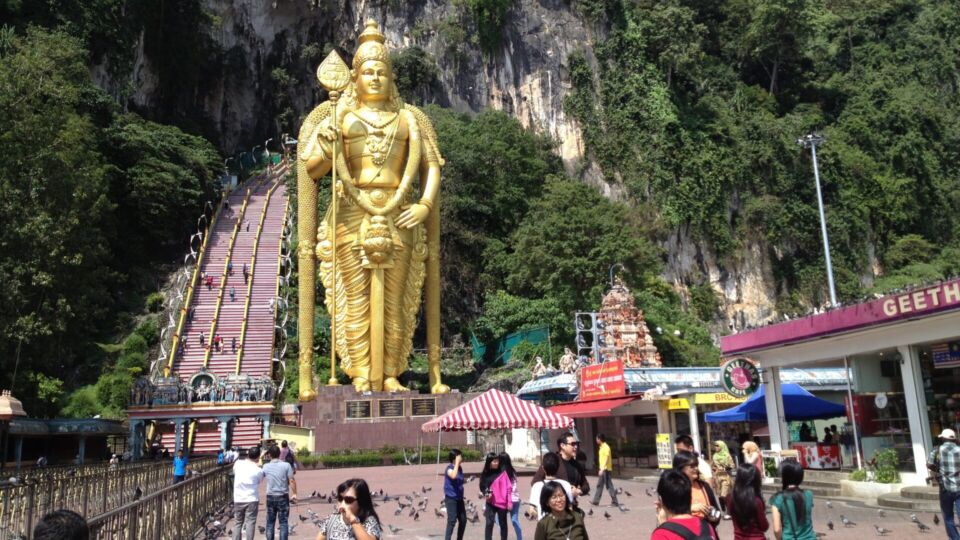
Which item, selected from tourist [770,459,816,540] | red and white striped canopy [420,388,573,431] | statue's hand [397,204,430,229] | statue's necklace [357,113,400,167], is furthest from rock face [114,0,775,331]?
tourist [770,459,816,540]

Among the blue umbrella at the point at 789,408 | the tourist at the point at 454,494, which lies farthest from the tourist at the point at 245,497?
the blue umbrella at the point at 789,408

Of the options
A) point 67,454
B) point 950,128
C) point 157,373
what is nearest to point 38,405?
point 67,454

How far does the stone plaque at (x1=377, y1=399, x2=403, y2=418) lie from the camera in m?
19.4

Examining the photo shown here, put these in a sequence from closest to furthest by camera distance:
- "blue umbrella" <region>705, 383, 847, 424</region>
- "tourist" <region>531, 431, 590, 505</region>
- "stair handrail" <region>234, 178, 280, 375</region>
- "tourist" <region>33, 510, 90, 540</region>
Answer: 1. "tourist" <region>33, 510, 90, 540</region>
2. "tourist" <region>531, 431, 590, 505</region>
3. "blue umbrella" <region>705, 383, 847, 424</region>
4. "stair handrail" <region>234, 178, 280, 375</region>

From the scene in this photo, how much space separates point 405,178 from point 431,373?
5.18 meters

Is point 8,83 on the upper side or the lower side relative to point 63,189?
upper

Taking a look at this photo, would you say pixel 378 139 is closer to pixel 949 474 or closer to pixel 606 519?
pixel 606 519

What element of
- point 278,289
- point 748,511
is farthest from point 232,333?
point 748,511

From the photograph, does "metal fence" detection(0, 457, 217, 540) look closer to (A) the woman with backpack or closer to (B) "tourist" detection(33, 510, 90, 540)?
(B) "tourist" detection(33, 510, 90, 540)

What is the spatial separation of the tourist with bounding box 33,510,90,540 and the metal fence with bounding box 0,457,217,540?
11.4ft

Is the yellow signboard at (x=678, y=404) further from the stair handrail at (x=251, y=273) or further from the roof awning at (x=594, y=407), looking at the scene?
the stair handrail at (x=251, y=273)

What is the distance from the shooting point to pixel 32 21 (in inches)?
1148

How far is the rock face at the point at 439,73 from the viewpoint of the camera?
1250 inches

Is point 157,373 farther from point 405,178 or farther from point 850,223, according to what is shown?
point 850,223
